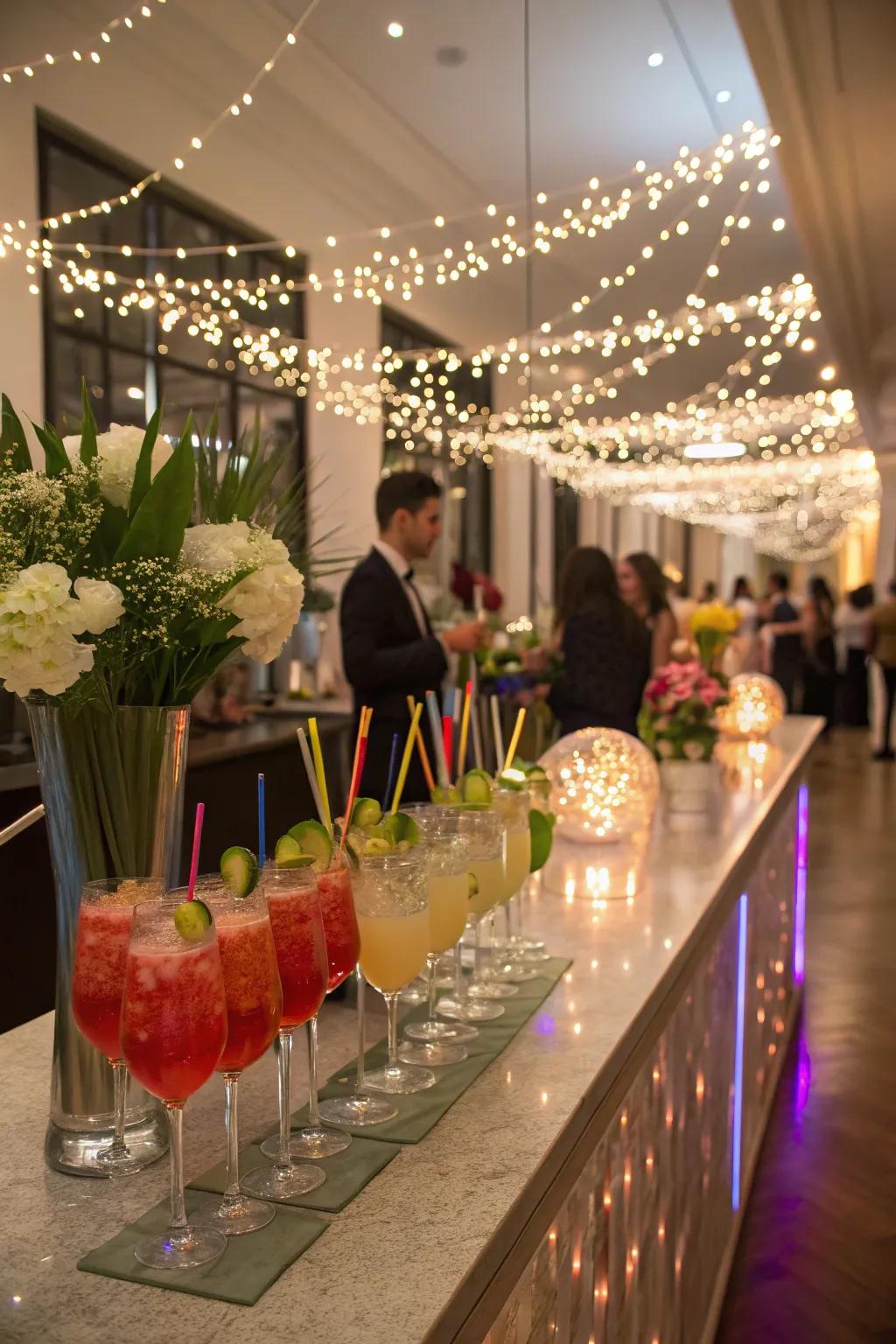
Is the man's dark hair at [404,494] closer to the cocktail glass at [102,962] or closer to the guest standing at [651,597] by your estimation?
the guest standing at [651,597]

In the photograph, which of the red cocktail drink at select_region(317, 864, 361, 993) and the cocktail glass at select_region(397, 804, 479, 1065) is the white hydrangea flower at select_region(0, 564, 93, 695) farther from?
the cocktail glass at select_region(397, 804, 479, 1065)

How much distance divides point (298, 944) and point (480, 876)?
0.46m

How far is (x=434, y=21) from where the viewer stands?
5.04m

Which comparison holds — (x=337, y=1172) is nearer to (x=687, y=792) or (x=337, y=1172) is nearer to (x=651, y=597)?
(x=687, y=792)

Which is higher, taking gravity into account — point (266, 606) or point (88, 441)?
point (88, 441)

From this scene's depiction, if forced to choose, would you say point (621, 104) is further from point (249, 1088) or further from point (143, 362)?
point (249, 1088)

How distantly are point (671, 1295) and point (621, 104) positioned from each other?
18.0 feet

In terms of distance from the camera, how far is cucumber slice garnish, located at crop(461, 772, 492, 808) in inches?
65.3

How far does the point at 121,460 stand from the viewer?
3.87 feet

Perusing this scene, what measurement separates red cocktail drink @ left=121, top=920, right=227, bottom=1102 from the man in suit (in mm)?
2347

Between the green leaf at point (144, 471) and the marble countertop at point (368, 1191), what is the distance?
620 mm

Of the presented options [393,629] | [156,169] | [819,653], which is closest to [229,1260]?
[393,629]

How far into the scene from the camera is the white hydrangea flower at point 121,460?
3.87 ft

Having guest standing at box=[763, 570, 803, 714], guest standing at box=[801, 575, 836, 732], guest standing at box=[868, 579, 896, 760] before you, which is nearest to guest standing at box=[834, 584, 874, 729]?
guest standing at box=[801, 575, 836, 732]
